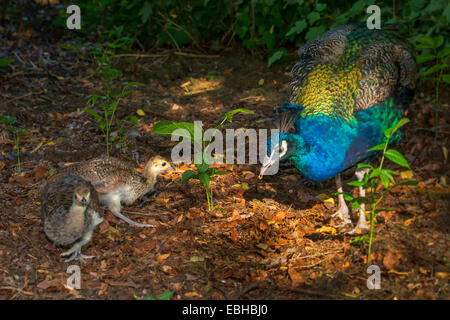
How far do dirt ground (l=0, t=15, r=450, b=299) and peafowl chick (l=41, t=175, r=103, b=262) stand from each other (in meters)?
0.13

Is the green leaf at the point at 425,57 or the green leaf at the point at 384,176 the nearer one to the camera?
the green leaf at the point at 384,176

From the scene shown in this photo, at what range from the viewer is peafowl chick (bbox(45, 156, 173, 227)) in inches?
177

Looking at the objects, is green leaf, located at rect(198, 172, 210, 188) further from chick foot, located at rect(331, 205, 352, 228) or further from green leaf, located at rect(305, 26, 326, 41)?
green leaf, located at rect(305, 26, 326, 41)

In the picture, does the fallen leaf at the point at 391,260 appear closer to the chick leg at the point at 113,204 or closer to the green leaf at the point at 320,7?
the chick leg at the point at 113,204

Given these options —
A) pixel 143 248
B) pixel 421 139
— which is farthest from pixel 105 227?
pixel 421 139

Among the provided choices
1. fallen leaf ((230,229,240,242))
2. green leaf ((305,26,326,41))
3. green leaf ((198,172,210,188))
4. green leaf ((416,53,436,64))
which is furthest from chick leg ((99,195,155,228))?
green leaf ((305,26,326,41))

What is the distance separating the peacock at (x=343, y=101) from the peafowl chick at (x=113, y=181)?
1.23 meters

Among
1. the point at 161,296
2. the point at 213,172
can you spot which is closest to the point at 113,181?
the point at 213,172

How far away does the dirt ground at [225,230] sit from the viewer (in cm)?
367

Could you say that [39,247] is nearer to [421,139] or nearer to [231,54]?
[421,139]

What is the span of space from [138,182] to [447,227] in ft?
8.72

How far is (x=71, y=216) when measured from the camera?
4.00m

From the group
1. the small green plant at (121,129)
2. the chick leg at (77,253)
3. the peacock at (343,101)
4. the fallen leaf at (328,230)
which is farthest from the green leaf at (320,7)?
the chick leg at (77,253)

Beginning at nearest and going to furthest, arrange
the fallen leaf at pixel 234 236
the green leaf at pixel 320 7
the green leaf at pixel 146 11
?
the fallen leaf at pixel 234 236 → the green leaf at pixel 320 7 → the green leaf at pixel 146 11
